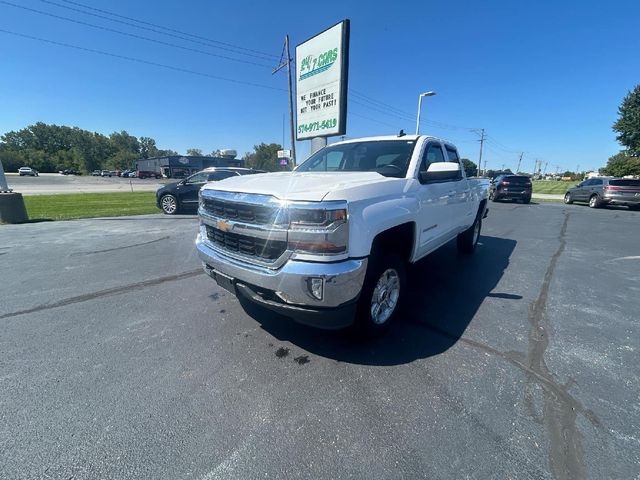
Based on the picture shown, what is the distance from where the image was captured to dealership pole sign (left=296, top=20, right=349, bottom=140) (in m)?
10.8

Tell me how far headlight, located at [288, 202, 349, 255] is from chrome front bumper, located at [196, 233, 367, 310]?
0.40 ft

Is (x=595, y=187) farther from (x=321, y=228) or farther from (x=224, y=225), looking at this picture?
(x=224, y=225)

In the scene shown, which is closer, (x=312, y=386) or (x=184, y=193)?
(x=312, y=386)

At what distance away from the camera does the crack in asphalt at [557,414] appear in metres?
1.72

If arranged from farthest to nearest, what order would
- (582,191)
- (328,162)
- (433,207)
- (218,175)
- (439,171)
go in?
(582,191)
(218,175)
(328,162)
(433,207)
(439,171)

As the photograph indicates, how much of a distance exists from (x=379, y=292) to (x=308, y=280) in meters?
0.91

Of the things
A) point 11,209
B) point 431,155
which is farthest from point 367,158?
point 11,209

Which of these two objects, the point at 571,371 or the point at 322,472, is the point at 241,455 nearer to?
the point at 322,472

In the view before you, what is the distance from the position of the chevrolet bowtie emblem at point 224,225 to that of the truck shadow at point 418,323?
3.71 ft

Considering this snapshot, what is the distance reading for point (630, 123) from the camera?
131ft

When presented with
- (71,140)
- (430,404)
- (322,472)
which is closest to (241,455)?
(322,472)

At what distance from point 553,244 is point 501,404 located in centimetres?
684

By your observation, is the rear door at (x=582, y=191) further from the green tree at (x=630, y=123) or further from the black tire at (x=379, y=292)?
the green tree at (x=630, y=123)

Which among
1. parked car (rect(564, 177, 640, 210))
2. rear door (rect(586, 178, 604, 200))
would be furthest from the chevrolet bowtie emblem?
rear door (rect(586, 178, 604, 200))
